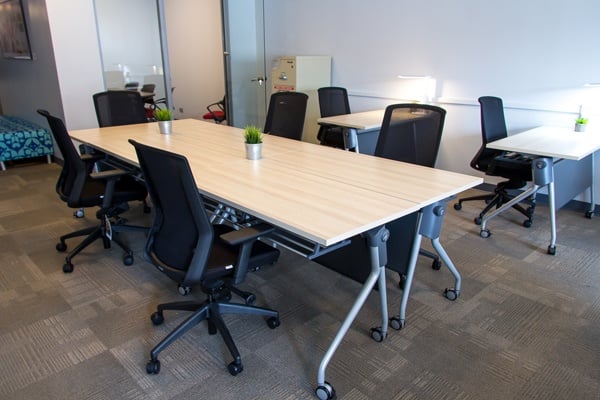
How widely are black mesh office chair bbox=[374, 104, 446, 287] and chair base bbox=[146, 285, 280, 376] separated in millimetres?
984

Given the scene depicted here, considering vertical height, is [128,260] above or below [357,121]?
below

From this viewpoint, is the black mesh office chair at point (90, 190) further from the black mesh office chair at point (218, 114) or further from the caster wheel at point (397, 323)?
the black mesh office chair at point (218, 114)

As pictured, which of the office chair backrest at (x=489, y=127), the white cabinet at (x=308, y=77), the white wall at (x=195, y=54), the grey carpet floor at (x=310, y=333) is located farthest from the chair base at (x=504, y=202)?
the white wall at (x=195, y=54)

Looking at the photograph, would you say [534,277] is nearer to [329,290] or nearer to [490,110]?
[329,290]

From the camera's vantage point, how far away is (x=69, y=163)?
2.91 metres

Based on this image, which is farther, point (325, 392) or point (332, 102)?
point (332, 102)

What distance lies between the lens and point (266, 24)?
6.58m

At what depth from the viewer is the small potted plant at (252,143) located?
8.56ft

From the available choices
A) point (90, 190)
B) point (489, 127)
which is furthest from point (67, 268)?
point (489, 127)

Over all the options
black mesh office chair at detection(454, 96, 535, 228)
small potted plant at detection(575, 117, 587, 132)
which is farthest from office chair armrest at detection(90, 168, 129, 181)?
small potted plant at detection(575, 117, 587, 132)

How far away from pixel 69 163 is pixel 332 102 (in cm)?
277

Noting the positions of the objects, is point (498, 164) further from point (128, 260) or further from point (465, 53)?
point (128, 260)

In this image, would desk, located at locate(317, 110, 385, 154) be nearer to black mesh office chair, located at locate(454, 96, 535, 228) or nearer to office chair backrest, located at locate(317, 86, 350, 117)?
office chair backrest, located at locate(317, 86, 350, 117)

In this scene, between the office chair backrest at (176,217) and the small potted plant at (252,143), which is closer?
the office chair backrest at (176,217)
